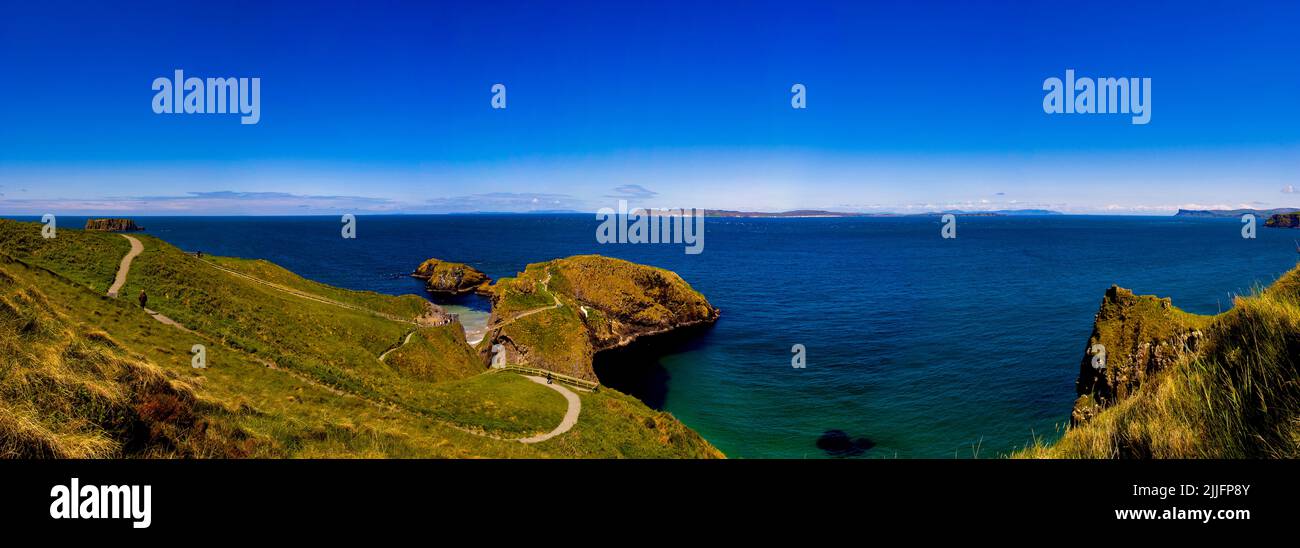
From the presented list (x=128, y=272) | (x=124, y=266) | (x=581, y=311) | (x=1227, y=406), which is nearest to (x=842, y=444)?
(x=1227, y=406)

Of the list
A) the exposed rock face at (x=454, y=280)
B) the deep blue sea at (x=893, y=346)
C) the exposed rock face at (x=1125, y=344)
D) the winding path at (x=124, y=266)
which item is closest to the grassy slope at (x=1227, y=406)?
the deep blue sea at (x=893, y=346)

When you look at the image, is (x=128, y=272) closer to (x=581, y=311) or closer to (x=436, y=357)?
(x=436, y=357)

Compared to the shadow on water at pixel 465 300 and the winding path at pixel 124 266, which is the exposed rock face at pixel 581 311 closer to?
the shadow on water at pixel 465 300

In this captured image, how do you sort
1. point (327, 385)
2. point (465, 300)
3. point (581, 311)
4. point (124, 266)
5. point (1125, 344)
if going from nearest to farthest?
point (327, 385) → point (1125, 344) → point (124, 266) → point (581, 311) → point (465, 300)

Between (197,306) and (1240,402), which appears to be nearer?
(1240,402)

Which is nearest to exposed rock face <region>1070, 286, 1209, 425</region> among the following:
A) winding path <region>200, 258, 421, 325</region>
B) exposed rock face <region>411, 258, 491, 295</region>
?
winding path <region>200, 258, 421, 325</region>
